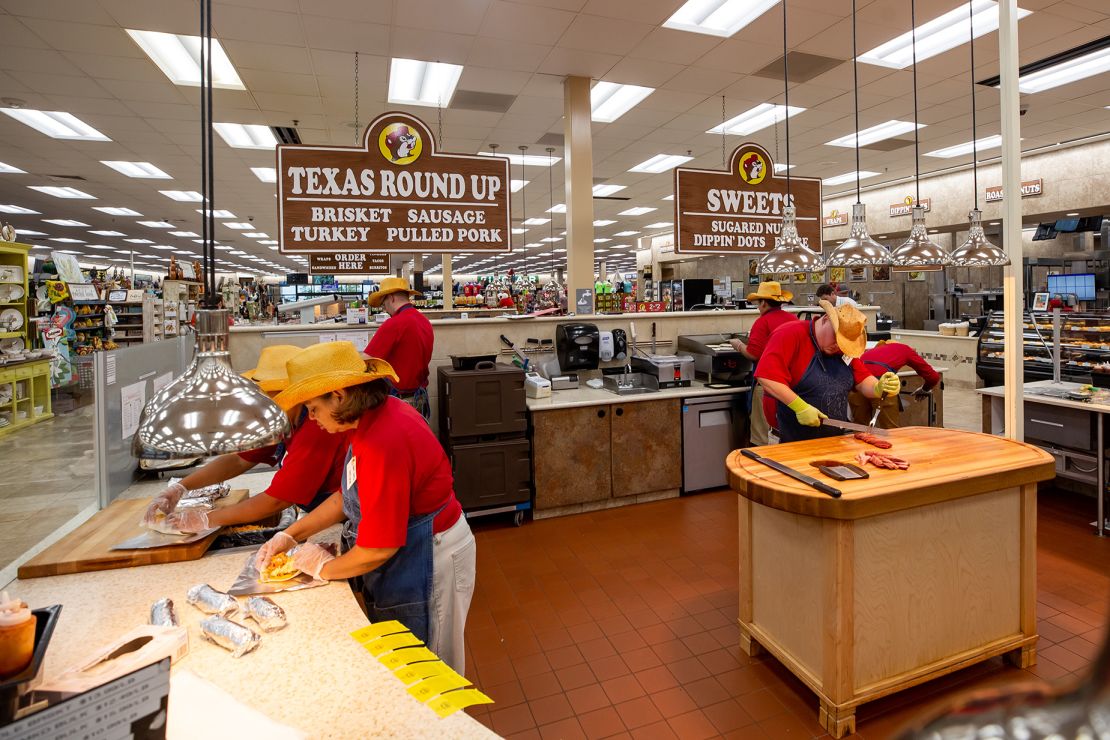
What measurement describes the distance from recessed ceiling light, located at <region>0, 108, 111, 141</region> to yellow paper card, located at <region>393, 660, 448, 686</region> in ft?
25.6

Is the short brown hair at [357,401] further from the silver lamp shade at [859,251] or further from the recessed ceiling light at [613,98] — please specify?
the recessed ceiling light at [613,98]

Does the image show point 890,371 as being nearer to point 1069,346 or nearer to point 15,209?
point 1069,346

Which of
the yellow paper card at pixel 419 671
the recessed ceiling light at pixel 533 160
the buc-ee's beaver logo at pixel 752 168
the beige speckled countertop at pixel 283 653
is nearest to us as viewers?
the beige speckled countertop at pixel 283 653

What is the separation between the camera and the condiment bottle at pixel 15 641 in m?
1.20

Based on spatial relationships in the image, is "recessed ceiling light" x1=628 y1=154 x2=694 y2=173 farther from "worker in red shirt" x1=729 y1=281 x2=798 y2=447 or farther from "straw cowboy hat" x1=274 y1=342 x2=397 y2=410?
"straw cowboy hat" x1=274 y1=342 x2=397 y2=410

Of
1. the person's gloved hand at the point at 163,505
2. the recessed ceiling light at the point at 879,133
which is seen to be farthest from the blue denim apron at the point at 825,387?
the recessed ceiling light at the point at 879,133

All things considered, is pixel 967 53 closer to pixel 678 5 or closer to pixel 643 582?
pixel 678 5

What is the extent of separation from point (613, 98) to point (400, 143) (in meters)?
3.20

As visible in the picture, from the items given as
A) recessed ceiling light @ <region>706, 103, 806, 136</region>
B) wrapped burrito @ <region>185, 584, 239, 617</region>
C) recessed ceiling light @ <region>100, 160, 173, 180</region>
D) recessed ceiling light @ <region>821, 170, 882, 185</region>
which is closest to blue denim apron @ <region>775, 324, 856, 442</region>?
wrapped burrito @ <region>185, 584, 239, 617</region>

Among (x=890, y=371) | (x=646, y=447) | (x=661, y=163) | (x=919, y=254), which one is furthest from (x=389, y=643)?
(x=661, y=163)

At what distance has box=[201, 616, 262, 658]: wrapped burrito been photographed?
1550 mm

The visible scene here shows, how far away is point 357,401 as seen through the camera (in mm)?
1967

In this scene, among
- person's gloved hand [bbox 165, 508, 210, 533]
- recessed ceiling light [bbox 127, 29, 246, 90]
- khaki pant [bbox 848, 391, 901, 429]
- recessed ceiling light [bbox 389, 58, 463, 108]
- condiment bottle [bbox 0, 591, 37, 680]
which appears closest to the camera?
condiment bottle [bbox 0, 591, 37, 680]

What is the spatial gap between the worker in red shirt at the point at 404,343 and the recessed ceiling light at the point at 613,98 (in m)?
3.03
